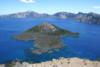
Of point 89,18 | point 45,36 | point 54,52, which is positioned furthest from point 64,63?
point 89,18

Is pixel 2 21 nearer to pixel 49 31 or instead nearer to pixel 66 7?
pixel 49 31

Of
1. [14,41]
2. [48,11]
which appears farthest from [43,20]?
[14,41]

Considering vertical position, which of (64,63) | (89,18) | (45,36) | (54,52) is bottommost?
(64,63)

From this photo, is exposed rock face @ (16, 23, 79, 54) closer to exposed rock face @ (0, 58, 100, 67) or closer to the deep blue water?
the deep blue water

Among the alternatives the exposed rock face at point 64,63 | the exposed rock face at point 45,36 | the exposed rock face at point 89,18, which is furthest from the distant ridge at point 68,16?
the exposed rock face at point 64,63

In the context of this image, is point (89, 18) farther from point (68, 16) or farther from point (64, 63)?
point (64, 63)

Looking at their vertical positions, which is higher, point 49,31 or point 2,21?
point 2,21
